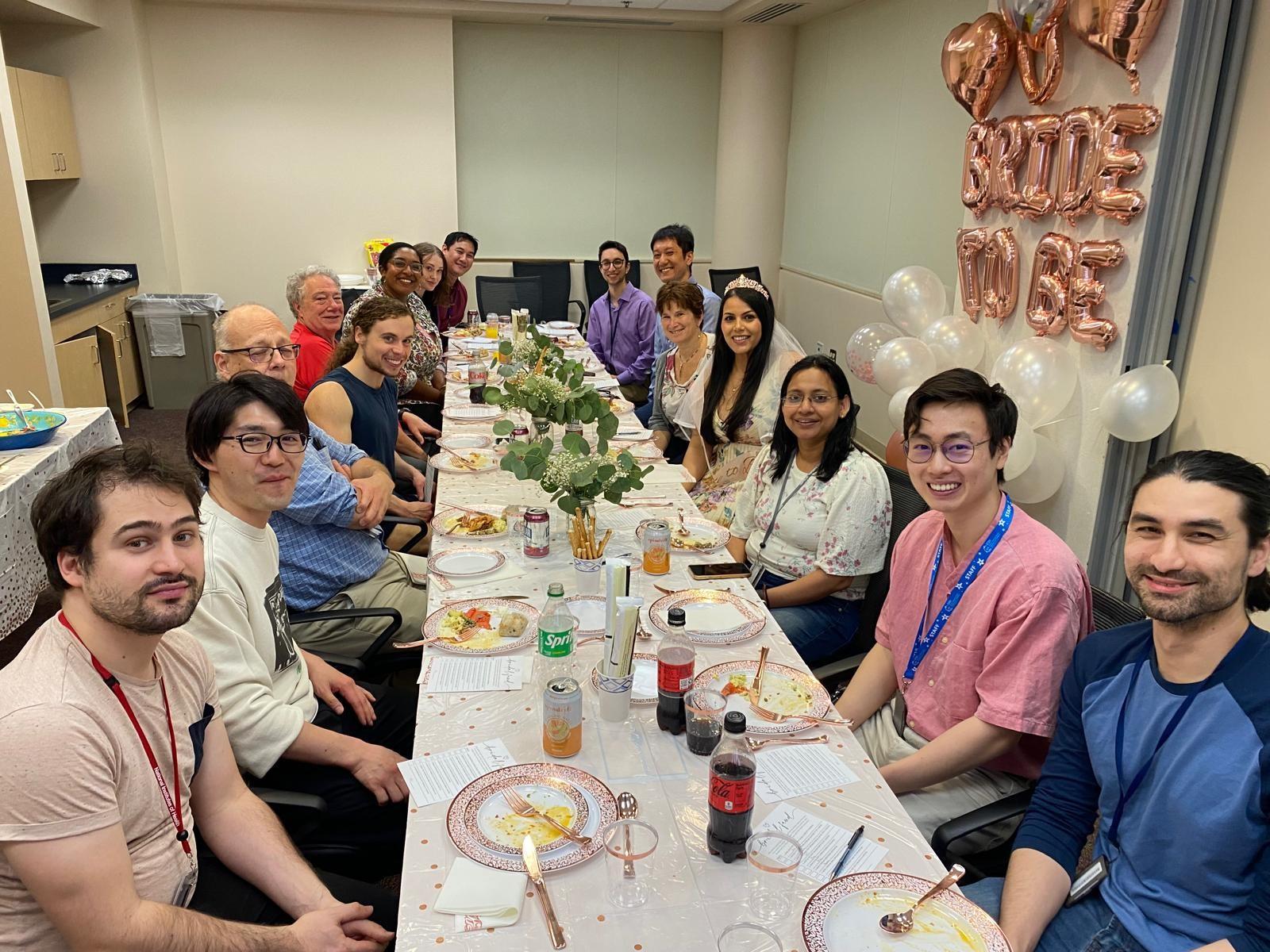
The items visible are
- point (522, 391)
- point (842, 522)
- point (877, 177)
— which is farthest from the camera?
point (877, 177)

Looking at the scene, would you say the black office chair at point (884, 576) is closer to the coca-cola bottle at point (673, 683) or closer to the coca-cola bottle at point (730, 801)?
the coca-cola bottle at point (673, 683)

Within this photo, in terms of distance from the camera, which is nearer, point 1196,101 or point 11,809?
point 11,809

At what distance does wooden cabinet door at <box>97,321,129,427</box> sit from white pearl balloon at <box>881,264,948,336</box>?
5445 millimetres

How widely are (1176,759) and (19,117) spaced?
22.4ft

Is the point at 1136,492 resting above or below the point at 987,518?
above

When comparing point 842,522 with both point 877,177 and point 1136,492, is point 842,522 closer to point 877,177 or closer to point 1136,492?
point 1136,492

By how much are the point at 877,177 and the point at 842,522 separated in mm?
4274

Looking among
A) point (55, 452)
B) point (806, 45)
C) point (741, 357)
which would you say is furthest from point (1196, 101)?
point (806, 45)

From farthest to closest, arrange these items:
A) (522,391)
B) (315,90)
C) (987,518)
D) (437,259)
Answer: (315,90) < (437,259) < (522,391) < (987,518)

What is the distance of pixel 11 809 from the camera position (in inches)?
43.5

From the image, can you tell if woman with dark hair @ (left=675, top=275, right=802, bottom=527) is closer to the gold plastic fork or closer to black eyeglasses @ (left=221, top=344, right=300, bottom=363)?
black eyeglasses @ (left=221, top=344, right=300, bottom=363)

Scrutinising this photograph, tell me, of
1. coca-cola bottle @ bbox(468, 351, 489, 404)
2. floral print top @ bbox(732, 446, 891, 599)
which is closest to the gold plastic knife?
floral print top @ bbox(732, 446, 891, 599)

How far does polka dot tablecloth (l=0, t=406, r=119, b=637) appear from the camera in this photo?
2.81 meters

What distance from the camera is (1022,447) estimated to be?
2.94m
